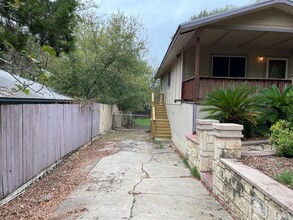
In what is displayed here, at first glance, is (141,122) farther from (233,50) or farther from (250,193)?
(250,193)

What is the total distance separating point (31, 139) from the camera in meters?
7.39

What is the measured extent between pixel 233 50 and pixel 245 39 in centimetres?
122

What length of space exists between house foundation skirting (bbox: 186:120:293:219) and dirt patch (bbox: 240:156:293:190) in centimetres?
20

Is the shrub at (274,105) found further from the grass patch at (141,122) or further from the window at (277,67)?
the grass patch at (141,122)

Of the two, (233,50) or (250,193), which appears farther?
(233,50)

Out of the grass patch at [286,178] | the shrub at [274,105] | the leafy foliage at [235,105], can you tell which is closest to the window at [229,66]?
the shrub at [274,105]

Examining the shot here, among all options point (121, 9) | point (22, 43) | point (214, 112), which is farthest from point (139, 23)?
point (22, 43)

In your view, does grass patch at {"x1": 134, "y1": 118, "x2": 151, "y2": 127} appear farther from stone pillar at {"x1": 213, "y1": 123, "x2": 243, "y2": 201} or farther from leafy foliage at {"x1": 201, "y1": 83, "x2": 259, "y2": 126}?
stone pillar at {"x1": 213, "y1": 123, "x2": 243, "y2": 201}

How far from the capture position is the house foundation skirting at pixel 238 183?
3.75 metres

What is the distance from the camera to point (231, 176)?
522cm

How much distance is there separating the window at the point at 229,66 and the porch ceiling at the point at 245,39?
21.0 inches

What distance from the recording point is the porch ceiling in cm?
1135

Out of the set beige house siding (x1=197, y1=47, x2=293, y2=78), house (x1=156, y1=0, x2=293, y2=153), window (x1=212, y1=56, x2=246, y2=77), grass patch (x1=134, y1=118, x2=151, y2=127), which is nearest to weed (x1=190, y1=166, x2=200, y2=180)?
house (x1=156, y1=0, x2=293, y2=153)

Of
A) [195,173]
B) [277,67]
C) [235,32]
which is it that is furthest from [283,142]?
[277,67]
